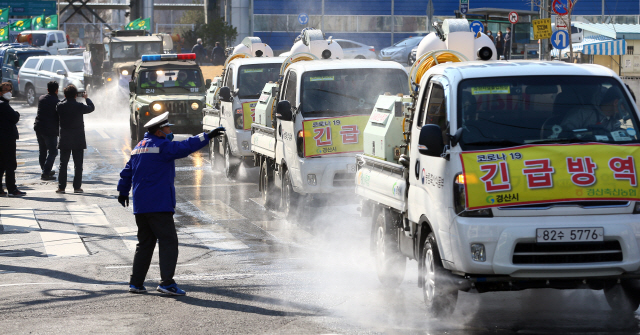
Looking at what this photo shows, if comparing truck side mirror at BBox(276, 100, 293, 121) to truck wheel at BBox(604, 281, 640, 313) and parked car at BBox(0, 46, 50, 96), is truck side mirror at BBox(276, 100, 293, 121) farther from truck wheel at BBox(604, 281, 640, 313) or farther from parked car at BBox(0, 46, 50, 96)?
parked car at BBox(0, 46, 50, 96)

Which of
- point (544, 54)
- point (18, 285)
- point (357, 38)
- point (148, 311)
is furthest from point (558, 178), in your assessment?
point (357, 38)

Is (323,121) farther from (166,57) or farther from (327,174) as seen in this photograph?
(166,57)

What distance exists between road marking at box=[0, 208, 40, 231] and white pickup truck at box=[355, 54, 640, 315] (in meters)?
6.92

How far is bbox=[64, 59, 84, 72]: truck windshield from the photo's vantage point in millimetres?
36656

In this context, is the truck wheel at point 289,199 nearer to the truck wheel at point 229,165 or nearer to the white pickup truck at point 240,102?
the white pickup truck at point 240,102

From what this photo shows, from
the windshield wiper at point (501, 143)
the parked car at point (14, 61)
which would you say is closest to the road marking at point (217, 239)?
the windshield wiper at point (501, 143)

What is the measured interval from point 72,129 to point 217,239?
5.35 metres

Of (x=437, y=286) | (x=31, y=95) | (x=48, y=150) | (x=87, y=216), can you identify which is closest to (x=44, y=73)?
(x=31, y=95)

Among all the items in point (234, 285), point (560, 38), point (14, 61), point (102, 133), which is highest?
point (560, 38)

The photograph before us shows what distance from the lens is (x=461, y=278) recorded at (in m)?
6.80

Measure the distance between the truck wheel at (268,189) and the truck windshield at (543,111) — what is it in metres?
7.22

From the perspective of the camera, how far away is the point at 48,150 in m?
17.9

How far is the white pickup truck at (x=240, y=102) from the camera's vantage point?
16734 mm

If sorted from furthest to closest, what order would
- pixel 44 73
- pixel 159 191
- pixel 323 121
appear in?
pixel 44 73 → pixel 323 121 → pixel 159 191
